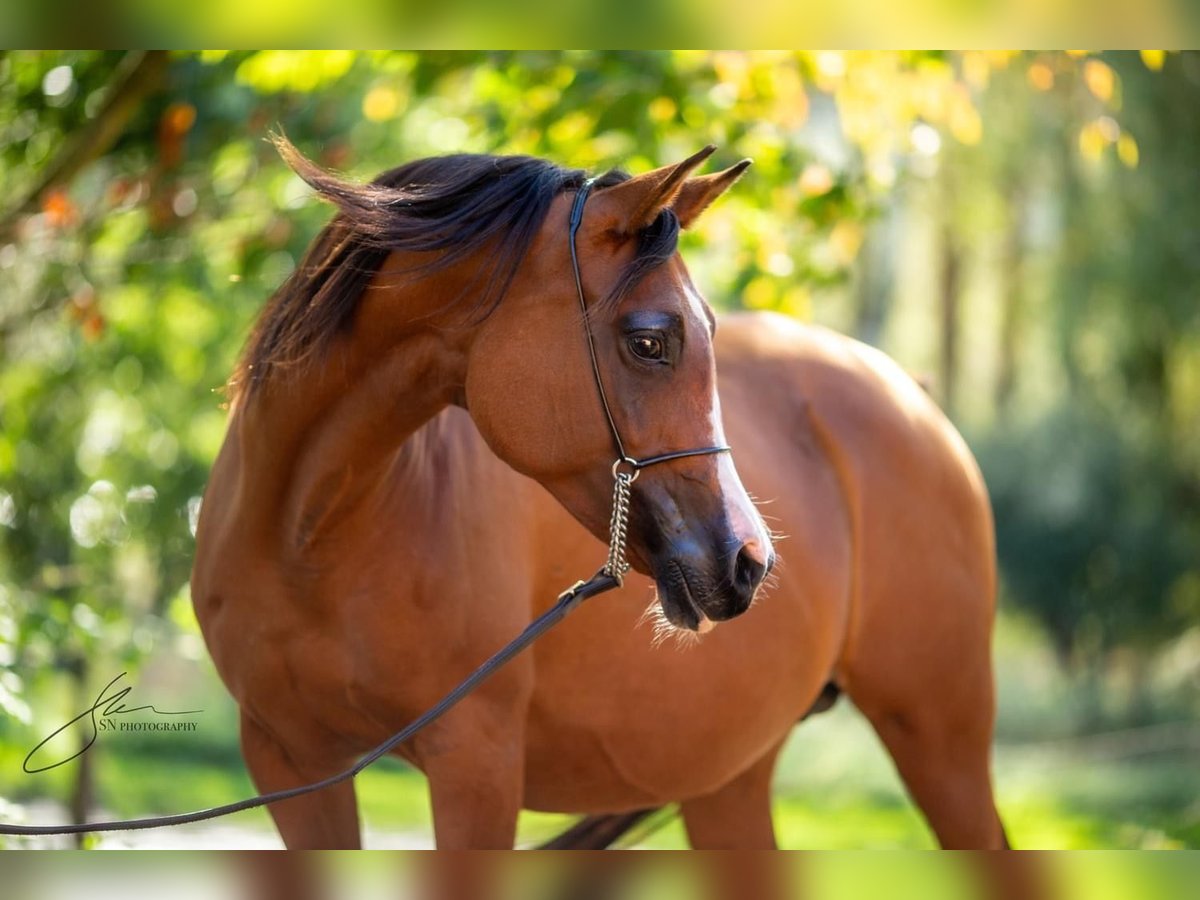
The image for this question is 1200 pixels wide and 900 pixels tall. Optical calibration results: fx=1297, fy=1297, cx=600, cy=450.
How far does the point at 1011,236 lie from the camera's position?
1259cm

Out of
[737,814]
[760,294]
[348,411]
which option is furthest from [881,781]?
[348,411]

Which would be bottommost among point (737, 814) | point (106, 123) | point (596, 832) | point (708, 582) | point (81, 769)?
point (81, 769)

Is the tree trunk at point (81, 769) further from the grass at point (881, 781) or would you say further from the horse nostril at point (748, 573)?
the horse nostril at point (748, 573)

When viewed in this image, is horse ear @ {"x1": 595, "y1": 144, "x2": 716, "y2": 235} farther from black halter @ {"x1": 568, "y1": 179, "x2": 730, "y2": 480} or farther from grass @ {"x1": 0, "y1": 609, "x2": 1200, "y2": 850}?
grass @ {"x1": 0, "y1": 609, "x2": 1200, "y2": 850}

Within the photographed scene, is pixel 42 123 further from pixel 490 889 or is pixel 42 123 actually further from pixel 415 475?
pixel 490 889

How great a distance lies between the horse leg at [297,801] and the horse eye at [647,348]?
1236 mm

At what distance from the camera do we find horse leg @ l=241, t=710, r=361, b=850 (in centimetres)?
291

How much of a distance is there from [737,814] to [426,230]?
2.18 meters

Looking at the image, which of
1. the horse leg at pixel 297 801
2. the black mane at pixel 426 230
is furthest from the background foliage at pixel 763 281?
the black mane at pixel 426 230

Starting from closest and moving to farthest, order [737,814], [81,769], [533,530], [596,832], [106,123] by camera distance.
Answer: [533,530]
[596,832]
[737,814]
[106,123]
[81,769]

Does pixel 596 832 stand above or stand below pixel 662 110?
below

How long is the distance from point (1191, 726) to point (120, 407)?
27.9 feet

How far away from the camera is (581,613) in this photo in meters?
2.94

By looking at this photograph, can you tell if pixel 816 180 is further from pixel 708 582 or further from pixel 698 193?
pixel 708 582
